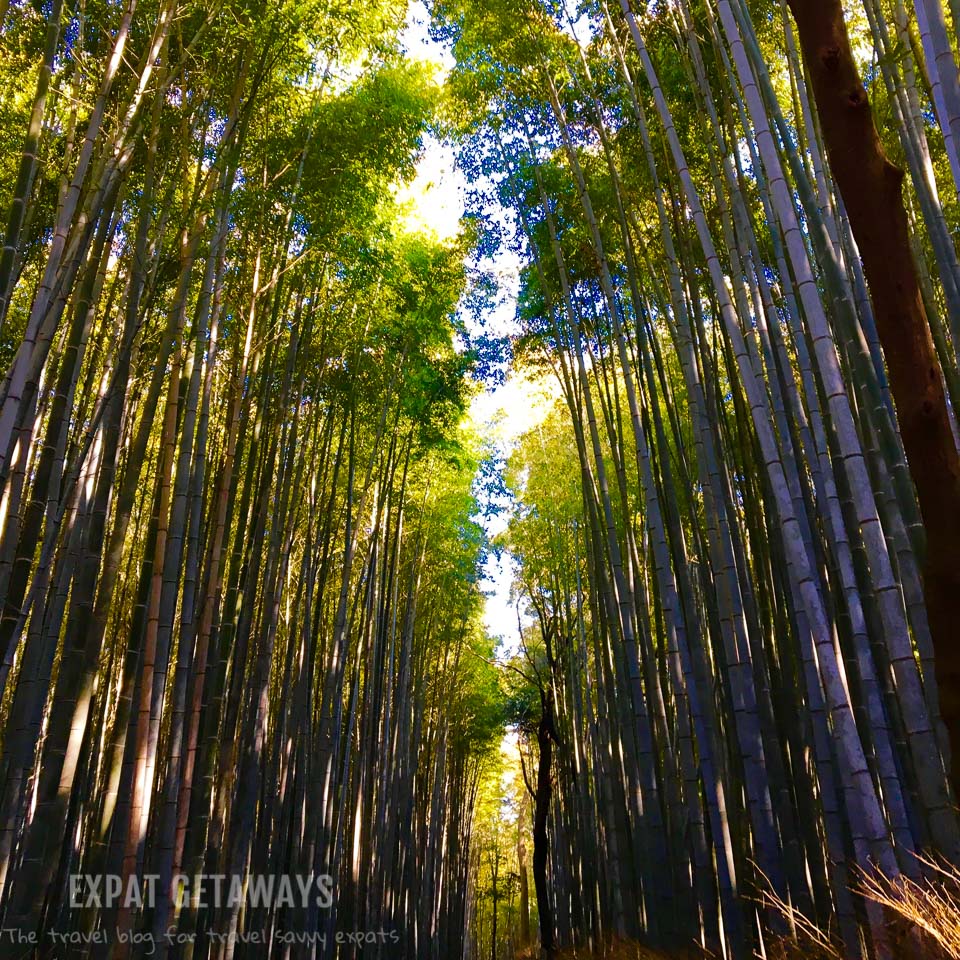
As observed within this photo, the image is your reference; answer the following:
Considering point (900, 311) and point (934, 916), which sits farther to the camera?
point (900, 311)

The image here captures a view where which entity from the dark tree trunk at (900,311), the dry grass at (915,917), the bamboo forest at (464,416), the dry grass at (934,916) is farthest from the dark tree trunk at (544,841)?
the dark tree trunk at (900,311)

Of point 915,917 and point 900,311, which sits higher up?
point 900,311

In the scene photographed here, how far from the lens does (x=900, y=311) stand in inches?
68.0

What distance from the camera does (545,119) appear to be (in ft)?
17.8

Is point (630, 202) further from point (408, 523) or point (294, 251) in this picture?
point (408, 523)

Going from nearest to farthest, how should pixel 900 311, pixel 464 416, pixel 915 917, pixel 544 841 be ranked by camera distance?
pixel 915 917, pixel 900 311, pixel 544 841, pixel 464 416

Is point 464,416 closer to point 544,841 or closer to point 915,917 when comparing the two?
point 544,841

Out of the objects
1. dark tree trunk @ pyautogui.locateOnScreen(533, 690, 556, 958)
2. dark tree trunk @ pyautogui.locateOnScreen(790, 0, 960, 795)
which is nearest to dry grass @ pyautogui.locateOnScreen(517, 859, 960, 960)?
dark tree trunk @ pyautogui.locateOnScreen(790, 0, 960, 795)

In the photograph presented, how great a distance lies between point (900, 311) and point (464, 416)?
20.9 feet

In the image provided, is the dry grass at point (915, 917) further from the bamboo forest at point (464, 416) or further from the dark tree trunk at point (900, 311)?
→ the dark tree trunk at point (900, 311)

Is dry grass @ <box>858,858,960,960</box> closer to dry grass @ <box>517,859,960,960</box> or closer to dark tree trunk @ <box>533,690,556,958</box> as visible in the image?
dry grass @ <box>517,859,960,960</box>

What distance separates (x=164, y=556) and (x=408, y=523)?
5883 millimetres

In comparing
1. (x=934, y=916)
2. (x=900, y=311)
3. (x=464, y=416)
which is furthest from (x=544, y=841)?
(x=900, y=311)

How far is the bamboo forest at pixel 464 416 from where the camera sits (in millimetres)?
2418
